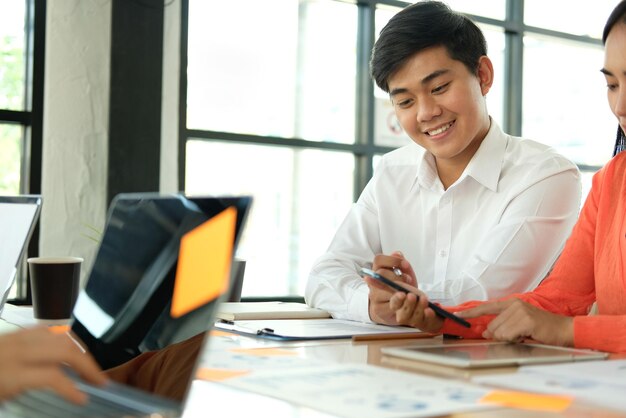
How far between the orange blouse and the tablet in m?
0.26

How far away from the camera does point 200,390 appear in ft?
3.41

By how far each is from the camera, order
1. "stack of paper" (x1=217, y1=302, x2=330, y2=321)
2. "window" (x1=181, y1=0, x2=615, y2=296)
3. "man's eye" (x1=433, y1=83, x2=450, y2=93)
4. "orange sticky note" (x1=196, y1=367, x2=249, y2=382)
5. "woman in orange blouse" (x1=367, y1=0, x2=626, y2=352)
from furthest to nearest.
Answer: "window" (x1=181, y1=0, x2=615, y2=296) → "man's eye" (x1=433, y1=83, x2=450, y2=93) → "stack of paper" (x1=217, y1=302, x2=330, y2=321) → "woman in orange blouse" (x1=367, y1=0, x2=626, y2=352) → "orange sticky note" (x1=196, y1=367, x2=249, y2=382)

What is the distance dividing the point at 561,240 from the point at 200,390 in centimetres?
141

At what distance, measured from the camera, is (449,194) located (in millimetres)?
2365

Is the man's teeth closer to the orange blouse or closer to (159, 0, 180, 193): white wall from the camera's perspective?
the orange blouse

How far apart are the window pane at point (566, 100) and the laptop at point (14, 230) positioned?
476cm

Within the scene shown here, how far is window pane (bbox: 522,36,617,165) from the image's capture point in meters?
6.00

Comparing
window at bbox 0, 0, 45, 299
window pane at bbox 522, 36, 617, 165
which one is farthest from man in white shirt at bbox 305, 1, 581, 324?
window pane at bbox 522, 36, 617, 165

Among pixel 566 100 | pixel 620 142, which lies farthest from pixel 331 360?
pixel 566 100

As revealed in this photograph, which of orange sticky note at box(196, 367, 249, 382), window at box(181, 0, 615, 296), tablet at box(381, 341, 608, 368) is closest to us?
orange sticky note at box(196, 367, 249, 382)

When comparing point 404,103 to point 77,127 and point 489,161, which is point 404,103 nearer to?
point 489,161

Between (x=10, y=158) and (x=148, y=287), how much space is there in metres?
3.08

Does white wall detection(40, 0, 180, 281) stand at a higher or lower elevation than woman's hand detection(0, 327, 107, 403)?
higher

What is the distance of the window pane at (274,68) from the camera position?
4.39m
